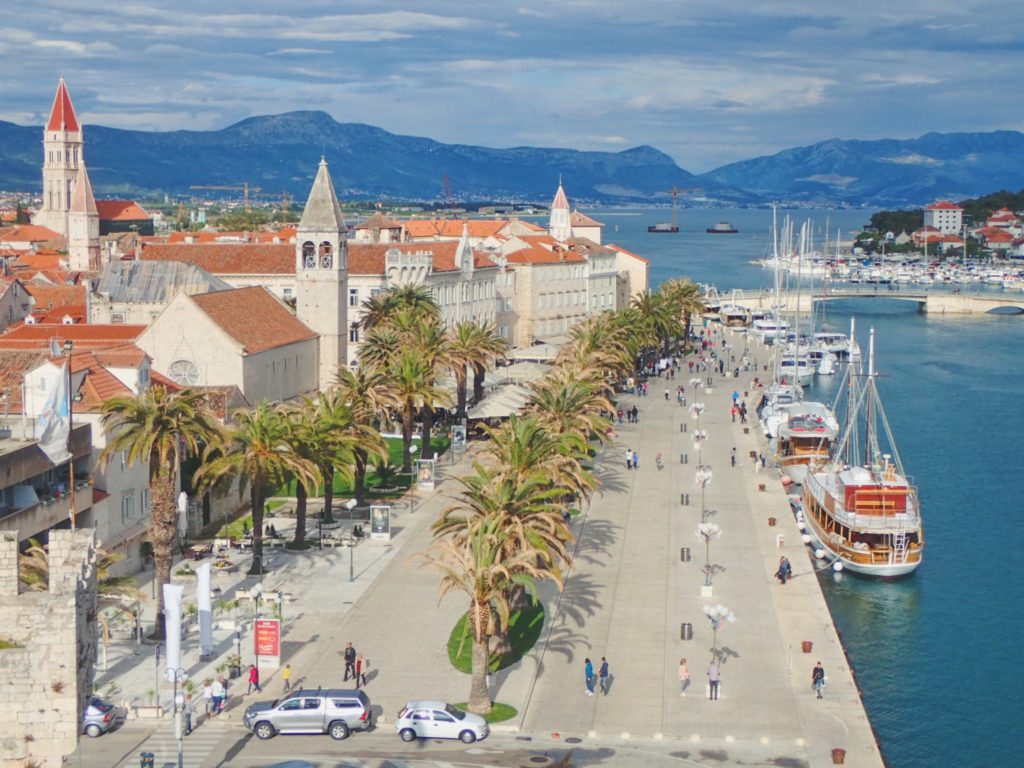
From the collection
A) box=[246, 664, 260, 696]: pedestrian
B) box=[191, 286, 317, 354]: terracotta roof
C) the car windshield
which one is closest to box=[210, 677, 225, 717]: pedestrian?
box=[246, 664, 260, 696]: pedestrian

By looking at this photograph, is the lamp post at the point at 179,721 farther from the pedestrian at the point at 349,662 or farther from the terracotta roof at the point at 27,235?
the terracotta roof at the point at 27,235

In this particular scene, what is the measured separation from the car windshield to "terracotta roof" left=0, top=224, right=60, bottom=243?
166m

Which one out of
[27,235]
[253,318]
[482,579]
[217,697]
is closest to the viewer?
[217,697]

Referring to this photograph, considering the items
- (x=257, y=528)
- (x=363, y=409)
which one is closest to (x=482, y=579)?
(x=257, y=528)

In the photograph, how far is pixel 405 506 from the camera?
2623 inches

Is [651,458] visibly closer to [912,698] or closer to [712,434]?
[712,434]

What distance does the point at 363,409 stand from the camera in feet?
A: 218

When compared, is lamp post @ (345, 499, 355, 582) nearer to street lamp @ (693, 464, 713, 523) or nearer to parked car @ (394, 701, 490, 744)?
street lamp @ (693, 464, 713, 523)

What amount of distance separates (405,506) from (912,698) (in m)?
26.7

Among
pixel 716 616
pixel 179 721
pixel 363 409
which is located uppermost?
pixel 363 409

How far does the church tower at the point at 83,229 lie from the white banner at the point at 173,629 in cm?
10555

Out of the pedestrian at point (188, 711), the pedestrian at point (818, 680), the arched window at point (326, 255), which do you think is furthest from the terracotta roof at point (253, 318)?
the pedestrian at point (818, 680)

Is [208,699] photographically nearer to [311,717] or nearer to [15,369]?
[311,717]

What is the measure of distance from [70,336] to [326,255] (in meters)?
→ 20.8
